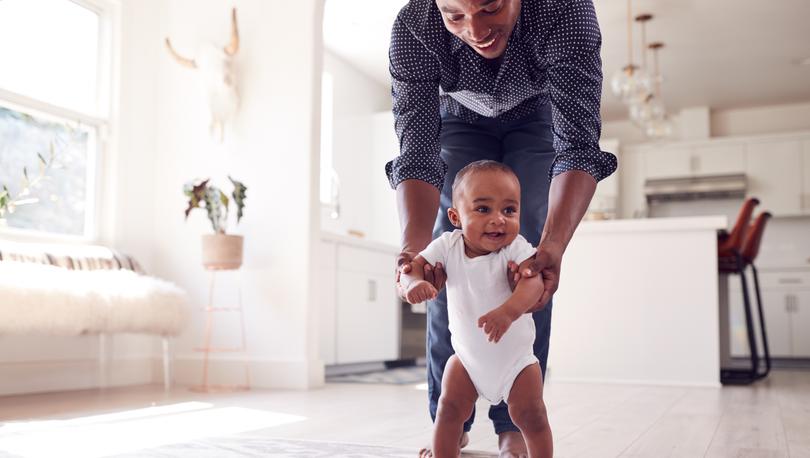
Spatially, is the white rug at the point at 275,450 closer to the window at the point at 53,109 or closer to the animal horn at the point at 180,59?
the window at the point at 53,109

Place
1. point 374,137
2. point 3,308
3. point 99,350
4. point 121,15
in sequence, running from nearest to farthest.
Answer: point 3,308
point 99,350
point 121,15
point 374,137

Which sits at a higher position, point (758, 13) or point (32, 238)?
point (758, 13)

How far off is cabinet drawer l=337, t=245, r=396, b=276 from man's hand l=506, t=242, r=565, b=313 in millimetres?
3793

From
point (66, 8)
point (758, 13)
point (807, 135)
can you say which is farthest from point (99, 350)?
point (807, 135)

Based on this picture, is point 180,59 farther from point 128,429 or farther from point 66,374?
point 128,429

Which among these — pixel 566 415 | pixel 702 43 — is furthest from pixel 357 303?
pixel 702 43

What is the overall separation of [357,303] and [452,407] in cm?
389

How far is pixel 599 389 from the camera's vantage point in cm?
404

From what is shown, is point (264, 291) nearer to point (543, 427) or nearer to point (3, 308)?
point (3, 308)

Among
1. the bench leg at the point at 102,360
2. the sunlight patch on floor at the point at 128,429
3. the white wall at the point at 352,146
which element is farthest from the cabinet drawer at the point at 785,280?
the sunlight patch on floor at the point at 128,429

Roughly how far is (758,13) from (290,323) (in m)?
4.30

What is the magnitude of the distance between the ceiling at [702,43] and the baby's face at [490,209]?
4.73 meters

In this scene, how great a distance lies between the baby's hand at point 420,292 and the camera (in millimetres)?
1190

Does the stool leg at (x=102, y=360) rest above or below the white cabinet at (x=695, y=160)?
below
